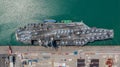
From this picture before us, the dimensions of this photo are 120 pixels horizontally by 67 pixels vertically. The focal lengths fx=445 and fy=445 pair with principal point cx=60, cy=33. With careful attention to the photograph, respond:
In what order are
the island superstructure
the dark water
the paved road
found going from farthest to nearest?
the dark water
the paved road
the island superstructure

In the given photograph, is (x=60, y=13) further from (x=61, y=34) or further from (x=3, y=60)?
(x=3, y=60)

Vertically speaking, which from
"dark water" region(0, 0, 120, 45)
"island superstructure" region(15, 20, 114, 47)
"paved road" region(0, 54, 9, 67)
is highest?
"dark water" region(0, 0, 120, 45)

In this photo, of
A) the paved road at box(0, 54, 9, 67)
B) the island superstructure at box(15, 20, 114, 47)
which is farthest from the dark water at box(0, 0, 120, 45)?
the paved road at box(0, 54, 9, 67)

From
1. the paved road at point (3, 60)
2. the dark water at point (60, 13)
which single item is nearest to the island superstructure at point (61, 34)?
the dark water at point (60, 13)

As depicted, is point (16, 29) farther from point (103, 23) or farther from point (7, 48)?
point (103, 23)

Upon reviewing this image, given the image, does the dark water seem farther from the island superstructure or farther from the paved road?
the paved road

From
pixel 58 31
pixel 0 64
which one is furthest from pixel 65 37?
pixel 0 64

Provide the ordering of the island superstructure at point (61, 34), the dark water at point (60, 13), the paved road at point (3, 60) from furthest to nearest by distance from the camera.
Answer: the dark water at point (60, 13), the paved road at point (3, 60), the island superstructure at point (61, 34)

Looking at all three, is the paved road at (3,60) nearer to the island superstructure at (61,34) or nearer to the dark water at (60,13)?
the dark water at (60,13)
